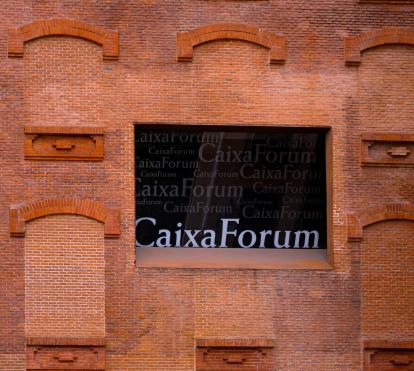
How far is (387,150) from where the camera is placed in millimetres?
15008

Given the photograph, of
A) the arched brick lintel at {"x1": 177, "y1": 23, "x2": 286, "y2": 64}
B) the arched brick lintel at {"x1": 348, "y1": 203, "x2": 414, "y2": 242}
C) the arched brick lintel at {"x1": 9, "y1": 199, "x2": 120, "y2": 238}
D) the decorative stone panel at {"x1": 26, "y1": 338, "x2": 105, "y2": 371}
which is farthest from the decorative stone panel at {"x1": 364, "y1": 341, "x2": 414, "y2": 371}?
the arched brick lintel at {"x1": 177, "y1": 23, "x2": 286, "y2": 64}

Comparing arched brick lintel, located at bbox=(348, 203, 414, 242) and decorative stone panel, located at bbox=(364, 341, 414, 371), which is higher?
arched brick lintel, located at bbox=(348, 203, 414, 242)

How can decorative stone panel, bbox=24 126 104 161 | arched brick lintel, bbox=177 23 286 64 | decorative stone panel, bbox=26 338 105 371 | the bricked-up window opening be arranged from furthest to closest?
1. the bricked-up window opening
2. arched brick lintel, bbox=177 23 286 64
3. decorative stone panel, bbox=24 126 104 161
4. decorative stone panel, bbox=26 338 105 371

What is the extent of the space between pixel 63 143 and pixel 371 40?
5.88 metres

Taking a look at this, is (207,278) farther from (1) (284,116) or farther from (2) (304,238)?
(1) (284,116)

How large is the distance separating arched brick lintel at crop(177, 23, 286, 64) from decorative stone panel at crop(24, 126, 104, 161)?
6.92 feet

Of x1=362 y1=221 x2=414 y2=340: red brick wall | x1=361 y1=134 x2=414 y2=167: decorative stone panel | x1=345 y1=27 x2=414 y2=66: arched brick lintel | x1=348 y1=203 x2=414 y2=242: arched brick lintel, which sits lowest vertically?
x1=362 y1=221 x2=414 y2=340: red brick wall

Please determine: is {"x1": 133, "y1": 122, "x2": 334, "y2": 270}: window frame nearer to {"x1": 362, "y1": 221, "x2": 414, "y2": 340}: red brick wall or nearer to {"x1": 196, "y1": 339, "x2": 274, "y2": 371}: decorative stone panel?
{"x1": 362, "y1": 221, "x2": 414, "y2": 340}: red brick wall

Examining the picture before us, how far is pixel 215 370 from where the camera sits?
1469 centimetres

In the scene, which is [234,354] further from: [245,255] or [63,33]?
[63,33]

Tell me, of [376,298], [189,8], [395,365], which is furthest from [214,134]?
[395,365]

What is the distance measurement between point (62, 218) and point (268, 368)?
4.56 metres

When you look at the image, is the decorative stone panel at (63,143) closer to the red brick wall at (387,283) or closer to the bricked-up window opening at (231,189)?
A: the bricked-up window opening at (231,189)

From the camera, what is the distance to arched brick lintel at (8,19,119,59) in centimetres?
1459
